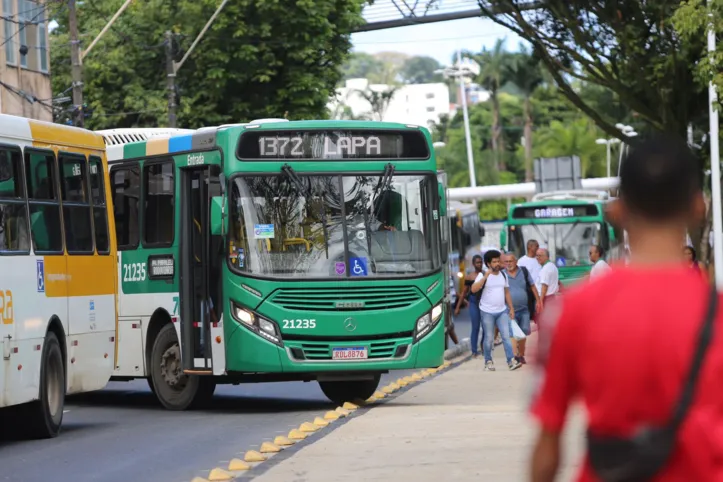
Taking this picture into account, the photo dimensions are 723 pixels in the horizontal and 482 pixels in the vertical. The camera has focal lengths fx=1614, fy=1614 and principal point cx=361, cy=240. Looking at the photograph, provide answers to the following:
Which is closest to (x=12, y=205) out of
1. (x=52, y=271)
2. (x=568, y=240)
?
(x=52, y=271)

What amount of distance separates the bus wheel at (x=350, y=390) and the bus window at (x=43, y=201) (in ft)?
13.5

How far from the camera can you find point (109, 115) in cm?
4934

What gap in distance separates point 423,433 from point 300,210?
13.5 ft

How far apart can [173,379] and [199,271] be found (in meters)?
1.30

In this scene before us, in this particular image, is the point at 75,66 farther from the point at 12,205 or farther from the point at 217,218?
the point at 12,205

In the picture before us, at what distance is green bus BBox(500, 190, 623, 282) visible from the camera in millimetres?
39969

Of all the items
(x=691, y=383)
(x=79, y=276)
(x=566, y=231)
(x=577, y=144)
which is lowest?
(x=566, y=231)

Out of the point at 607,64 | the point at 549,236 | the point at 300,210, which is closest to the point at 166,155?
the point at 300,210

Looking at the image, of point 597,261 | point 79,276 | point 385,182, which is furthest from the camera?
point 597,261

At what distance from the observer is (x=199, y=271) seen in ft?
55.9

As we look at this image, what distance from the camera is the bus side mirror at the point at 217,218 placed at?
1644 cm

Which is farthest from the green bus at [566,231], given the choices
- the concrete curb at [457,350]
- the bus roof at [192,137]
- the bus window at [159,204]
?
the bus window at [159,204]

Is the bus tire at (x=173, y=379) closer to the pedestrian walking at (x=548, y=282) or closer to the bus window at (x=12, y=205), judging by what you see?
the bus window at (x=12, y=205)

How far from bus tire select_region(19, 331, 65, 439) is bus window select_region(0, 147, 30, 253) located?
1.00 m
